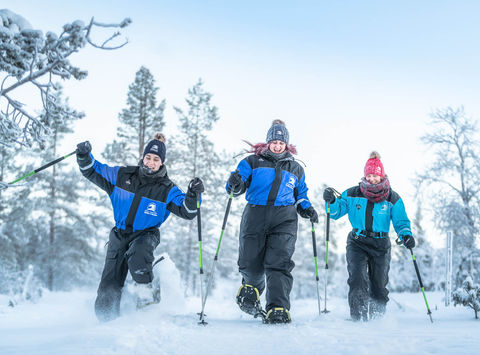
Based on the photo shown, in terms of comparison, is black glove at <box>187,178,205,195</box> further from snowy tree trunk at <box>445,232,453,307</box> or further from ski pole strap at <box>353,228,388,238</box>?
snowy tree trunk at <box>445,232,453,307</box>

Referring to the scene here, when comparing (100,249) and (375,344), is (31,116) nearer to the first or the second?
(375,344)

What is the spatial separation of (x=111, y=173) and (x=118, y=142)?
1358 cm

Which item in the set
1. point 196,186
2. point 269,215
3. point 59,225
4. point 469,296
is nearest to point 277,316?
point 269,215

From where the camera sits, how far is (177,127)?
22406 millimetres

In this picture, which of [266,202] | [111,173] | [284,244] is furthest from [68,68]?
[284,244]

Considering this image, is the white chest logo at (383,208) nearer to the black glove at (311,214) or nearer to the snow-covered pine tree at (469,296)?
the black glove at (311,214)

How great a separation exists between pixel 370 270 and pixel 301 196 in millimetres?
1521

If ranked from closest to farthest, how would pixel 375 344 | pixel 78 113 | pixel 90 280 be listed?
1. pixel 375 344
2. pixel 78 113
3. pixel 90 280

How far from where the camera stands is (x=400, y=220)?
583 cm

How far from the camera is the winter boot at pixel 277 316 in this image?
4639 millimetres

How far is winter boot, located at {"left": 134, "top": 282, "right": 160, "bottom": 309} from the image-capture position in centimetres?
551

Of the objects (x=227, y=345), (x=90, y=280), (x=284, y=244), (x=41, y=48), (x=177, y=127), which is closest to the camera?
(x=227, y=345)

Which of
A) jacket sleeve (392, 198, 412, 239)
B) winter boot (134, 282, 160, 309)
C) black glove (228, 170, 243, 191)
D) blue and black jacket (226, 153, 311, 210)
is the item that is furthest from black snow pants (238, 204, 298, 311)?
jacket sleeve (392, 198, 412, 239)

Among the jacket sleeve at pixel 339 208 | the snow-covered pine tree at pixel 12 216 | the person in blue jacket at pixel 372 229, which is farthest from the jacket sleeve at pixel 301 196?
the snow-covered pine tree at pixel 12 216
